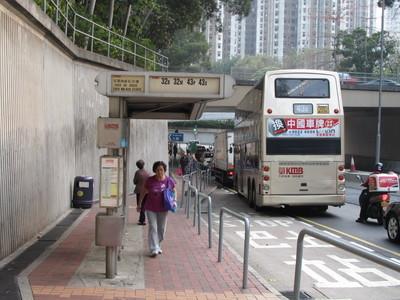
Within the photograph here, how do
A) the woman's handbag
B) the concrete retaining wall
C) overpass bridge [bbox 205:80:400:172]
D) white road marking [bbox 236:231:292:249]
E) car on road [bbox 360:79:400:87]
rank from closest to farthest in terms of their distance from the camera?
the concrete retaining wall
the woman's handbag
white road marking [bbox 236:231:292:249]
overpass bridge [bbox 205:80:400:172]
car on road [bbox 360:79:400:87]

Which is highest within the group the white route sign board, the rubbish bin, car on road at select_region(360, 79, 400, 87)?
car on road at select_region(360, 79, 400, 87)

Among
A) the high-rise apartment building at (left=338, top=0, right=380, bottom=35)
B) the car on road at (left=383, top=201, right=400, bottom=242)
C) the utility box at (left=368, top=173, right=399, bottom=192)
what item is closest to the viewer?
the car on road at (left=383, top=201, right=400, bottom=242)

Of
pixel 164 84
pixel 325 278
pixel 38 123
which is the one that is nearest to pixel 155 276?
pixel 325 278

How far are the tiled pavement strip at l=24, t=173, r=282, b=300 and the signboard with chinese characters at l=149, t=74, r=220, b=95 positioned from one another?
2519mm

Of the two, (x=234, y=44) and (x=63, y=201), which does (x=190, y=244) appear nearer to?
(x=63, y=201)

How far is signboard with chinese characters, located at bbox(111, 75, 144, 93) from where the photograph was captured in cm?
774

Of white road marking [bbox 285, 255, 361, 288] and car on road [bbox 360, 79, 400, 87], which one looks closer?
white road marking [bbox 285, 255, 361, 288]

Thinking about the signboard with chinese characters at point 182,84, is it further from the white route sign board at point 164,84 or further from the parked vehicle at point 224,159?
the parked vehicle at point 224,159

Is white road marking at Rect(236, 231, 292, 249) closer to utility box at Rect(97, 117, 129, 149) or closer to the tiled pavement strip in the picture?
the tiled pavement strip

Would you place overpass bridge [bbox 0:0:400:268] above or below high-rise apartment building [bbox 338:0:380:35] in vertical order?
below

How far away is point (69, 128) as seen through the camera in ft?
50.4

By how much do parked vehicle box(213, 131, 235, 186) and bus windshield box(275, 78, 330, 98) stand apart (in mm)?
15495

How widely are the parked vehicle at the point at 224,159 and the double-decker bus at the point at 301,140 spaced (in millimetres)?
15240

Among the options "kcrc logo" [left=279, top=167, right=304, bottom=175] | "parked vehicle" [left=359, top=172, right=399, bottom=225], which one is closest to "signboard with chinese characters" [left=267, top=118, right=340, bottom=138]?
"kcrc logo" [left=279, top=167, right=304, bottom=175]
